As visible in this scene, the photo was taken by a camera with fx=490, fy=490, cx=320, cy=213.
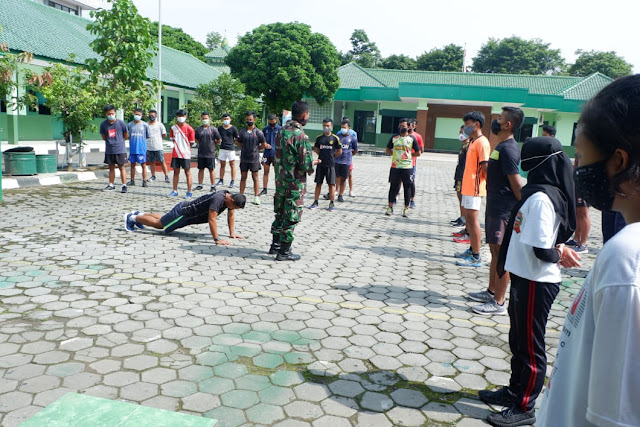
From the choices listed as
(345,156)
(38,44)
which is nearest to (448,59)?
(38,44)

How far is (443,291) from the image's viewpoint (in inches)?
207

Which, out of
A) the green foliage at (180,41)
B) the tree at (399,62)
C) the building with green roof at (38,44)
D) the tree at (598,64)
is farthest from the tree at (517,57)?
the building with green roof at (38,44)

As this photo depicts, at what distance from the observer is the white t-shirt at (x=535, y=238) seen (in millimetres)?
2926

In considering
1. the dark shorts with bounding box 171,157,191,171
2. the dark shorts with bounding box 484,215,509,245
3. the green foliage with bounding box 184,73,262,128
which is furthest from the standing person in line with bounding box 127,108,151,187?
the dark shorts with bounding box 484,215,509,245

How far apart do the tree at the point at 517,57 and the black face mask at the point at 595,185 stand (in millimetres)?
65615

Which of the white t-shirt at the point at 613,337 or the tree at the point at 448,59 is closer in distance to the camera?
the white t-shirt at the point at 613,337

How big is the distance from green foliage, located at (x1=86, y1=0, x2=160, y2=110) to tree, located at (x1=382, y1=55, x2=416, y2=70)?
50054mm

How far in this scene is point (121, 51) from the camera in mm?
14039

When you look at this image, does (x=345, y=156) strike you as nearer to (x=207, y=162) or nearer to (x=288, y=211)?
(x=207, y=162)

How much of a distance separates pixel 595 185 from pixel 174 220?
20.2 ft

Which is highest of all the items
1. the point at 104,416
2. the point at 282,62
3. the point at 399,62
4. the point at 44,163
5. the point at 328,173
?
the point at 399,62

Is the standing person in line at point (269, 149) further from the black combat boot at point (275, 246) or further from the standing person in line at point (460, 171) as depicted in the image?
the black combat boot at point (275, 246)

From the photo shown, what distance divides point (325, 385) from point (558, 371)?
2.04 m

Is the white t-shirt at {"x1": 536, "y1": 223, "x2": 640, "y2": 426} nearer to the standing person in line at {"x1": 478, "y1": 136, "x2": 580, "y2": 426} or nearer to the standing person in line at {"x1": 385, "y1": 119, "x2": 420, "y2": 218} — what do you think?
the standing person in line at {"x1": 478, "y1": 136, "x2": 580, "y2": 426}
